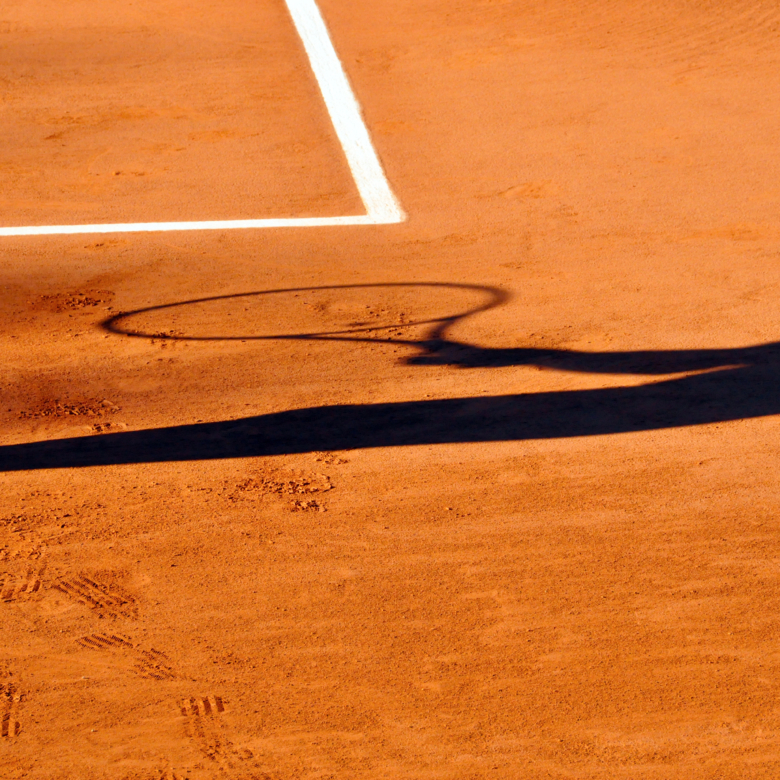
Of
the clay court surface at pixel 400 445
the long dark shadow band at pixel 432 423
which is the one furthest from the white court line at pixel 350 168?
the long dark shadow band at pixel 432 423

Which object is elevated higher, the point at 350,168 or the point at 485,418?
the point at 350,168

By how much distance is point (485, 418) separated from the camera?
6.61m

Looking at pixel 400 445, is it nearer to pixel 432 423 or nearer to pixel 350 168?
pixel 432 423

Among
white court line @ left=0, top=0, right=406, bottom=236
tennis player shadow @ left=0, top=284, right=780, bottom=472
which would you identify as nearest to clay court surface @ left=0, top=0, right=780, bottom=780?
tennis player shadow @ left=0, top=284, right=780, bottom=472

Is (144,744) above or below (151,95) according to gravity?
below

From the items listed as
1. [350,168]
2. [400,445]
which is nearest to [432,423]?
[400,445]

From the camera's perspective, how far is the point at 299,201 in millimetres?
10242

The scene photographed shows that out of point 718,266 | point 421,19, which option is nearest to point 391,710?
point 718,266

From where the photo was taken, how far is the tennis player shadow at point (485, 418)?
20.7 feet

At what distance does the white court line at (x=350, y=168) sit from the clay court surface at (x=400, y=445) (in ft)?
0.53

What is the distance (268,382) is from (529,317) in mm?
2141

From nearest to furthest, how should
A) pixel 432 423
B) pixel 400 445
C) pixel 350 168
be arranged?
pixel 400 445 < pixel 432 423 < pixel 350 168

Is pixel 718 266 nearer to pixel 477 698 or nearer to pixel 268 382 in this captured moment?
pixel 268 382

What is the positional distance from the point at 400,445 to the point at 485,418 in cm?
64
